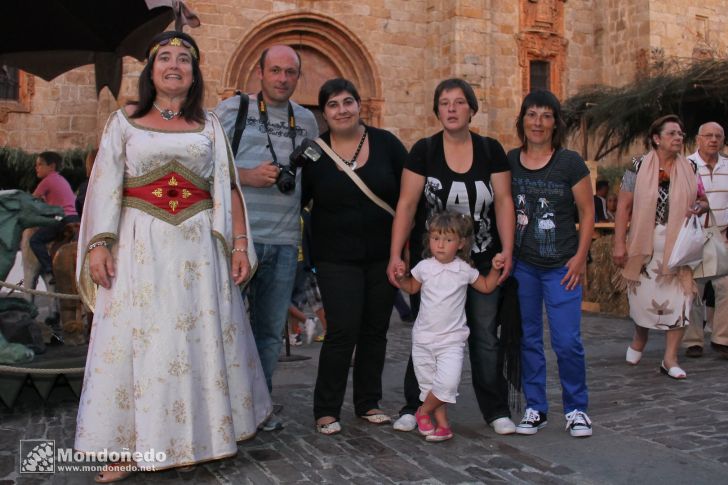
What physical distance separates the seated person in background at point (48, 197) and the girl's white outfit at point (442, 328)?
6677 millimetres

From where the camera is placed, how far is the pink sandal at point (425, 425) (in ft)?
14.9

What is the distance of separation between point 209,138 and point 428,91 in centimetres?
1507

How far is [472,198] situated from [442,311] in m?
0.68

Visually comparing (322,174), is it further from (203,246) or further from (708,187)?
(708,187)

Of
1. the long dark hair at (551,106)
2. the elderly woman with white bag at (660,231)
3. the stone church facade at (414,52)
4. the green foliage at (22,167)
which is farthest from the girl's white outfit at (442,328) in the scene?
the green foliage at (22,167)

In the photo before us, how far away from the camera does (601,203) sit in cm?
1460

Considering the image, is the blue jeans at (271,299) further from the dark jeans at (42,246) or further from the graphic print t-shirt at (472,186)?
the dark jeans at (42,246)

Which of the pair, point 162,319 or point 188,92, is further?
point 188,92

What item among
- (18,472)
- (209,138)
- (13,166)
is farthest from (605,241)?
(13,166)

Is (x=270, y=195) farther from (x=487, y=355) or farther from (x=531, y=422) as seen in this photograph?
(x=531, y=422)

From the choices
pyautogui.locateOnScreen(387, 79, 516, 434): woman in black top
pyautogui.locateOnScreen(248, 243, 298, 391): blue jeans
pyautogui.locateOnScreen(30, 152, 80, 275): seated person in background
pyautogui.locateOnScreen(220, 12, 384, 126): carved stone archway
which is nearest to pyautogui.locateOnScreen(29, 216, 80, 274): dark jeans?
pyautogui.locateOnScreen(30, 152, 80, 275): seated person in background

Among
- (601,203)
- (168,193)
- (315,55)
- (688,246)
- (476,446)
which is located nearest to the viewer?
(168,193)

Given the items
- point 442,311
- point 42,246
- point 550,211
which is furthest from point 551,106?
point 42,246

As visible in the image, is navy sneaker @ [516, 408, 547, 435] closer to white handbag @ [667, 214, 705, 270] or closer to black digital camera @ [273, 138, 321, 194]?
black digital camera @ [273, 138, 321, 194]
